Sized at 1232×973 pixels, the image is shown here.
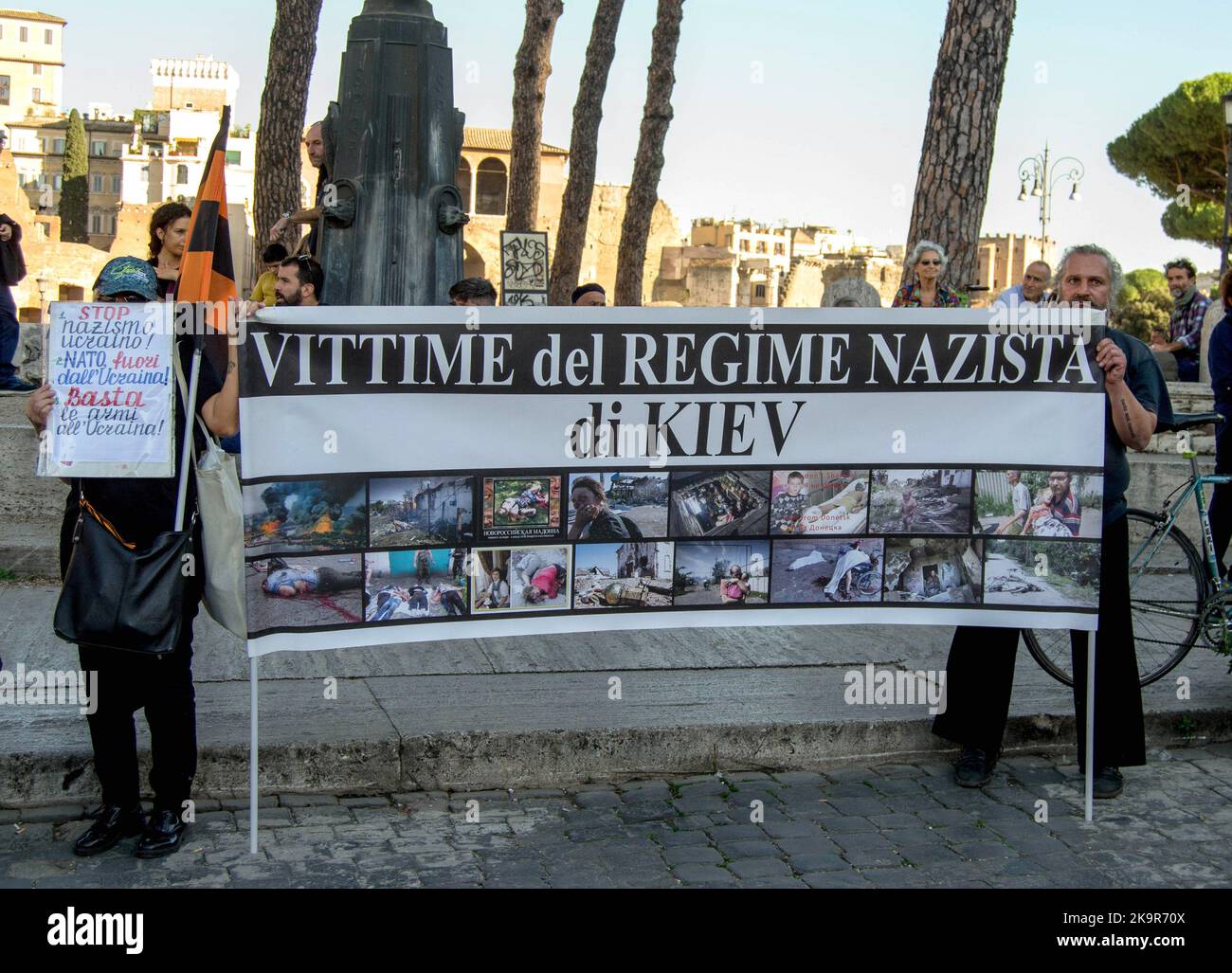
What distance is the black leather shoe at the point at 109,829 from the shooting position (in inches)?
168

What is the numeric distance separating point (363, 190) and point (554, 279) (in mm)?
12090

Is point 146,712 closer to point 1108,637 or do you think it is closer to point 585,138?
point 1108,637

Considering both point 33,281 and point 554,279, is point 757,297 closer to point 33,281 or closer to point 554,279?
point 33,281

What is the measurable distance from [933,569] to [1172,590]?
5.54 feet

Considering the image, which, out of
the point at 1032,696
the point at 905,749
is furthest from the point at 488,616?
the point at 1032,696

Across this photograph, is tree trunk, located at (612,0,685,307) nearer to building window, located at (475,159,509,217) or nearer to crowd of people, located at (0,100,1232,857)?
crowd of people, located at (0,100,1232,857)

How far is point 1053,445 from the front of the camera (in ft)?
A: 15.7

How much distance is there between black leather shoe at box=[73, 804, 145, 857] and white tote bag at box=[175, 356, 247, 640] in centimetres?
65

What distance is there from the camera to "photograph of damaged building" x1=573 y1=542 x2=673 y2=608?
4.64 meters

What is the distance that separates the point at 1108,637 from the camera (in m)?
5.07

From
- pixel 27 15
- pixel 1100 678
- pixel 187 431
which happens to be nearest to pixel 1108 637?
pixel 1100 678

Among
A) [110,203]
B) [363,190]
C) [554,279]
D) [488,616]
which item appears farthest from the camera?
[110,203]

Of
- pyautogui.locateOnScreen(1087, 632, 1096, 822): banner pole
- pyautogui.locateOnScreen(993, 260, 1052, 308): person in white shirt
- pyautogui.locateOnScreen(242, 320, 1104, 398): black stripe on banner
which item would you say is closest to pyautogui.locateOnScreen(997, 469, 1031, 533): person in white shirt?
pyautogui.locateOnScreen(242, 320, 1104, 398): black stripe on banner

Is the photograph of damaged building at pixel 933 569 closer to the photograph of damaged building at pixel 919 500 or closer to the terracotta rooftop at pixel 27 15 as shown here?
the photograph of damaged building at pixel 919 500
